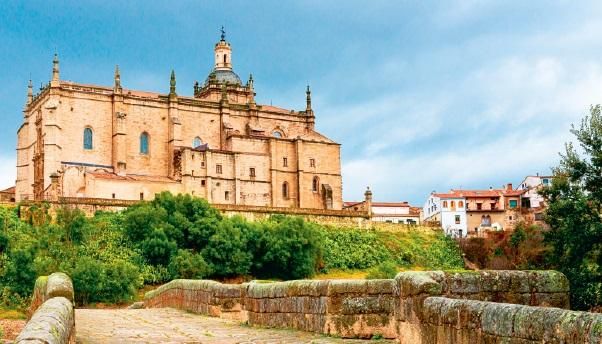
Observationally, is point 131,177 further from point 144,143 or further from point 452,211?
point 452,211

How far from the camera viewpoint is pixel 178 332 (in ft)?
41.3

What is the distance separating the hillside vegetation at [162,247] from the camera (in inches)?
1729

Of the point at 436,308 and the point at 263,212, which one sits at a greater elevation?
the point at 263,212

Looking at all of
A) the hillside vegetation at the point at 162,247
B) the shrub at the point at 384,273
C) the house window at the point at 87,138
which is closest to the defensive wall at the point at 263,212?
the hillside vegetation at the point at 162,247

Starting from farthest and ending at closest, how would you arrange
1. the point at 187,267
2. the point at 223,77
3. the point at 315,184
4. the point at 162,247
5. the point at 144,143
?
the point at 223,77
the point at 315,184
the point at 144,143
the point at 162,247
the point at 187,267

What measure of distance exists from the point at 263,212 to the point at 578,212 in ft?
114

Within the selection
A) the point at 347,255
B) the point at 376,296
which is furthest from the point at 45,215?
the point at 376,296

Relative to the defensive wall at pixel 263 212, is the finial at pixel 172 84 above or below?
above

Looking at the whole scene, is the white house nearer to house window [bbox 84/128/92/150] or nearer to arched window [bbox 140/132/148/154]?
arched window [bbox 140/132/148/154]

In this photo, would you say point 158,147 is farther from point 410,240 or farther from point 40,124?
point 410,240

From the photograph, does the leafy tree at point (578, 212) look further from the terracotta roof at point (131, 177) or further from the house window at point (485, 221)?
the house window at point (485, 221)

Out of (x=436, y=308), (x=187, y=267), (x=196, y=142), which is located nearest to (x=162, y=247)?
(x=187, y=267)

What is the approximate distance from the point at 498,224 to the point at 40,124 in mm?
48114

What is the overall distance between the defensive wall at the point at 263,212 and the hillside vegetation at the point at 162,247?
2.99 ft
